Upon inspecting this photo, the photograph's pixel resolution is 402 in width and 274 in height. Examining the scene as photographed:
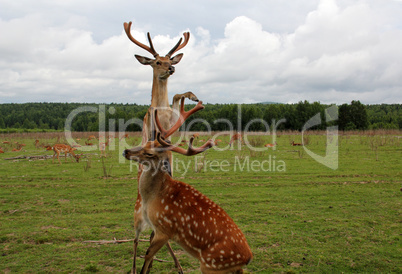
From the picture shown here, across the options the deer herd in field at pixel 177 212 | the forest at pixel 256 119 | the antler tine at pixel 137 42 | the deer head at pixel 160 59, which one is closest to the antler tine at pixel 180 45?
the deer head at pixel 160 59

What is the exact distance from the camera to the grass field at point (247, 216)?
17.6 feet

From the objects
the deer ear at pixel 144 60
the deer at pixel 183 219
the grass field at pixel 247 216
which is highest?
the deer ear at pixel 144 60

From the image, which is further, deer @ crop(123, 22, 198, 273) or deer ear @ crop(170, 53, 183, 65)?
deer ear @ crop(170, 53, 183, 65)

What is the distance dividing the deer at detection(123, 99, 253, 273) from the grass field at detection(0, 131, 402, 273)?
1.46m

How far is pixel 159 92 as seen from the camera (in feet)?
17.2

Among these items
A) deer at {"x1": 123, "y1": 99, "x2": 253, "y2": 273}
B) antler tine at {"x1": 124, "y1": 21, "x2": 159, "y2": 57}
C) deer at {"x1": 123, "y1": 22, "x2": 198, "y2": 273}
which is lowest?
deer at {"x1": 123, "y1": 99, "x2": 253, "y2": 273}

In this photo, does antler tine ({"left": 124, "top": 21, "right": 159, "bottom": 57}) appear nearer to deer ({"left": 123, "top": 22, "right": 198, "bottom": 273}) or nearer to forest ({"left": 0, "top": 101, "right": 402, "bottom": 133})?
deer ({"left": 123, "top": 22, "right": 198, "bottom": 273})

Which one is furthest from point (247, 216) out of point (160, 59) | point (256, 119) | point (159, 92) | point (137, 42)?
point (256, 119)

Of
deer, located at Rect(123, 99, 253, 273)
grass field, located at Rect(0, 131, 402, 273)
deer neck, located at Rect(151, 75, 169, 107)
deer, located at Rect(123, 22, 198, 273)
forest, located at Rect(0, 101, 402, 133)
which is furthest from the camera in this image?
forest, located at Rect(0, 101, 402, 133)

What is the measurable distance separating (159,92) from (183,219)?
89.0 inches

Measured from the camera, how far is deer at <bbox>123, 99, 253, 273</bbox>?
12.2ft

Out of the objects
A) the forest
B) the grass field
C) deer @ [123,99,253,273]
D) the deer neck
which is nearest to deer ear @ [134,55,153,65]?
the deer neck

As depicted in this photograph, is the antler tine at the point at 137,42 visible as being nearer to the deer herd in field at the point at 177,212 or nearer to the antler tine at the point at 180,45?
the antler tine at the point at 180,45

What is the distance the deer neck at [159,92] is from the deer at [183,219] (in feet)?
2.34
